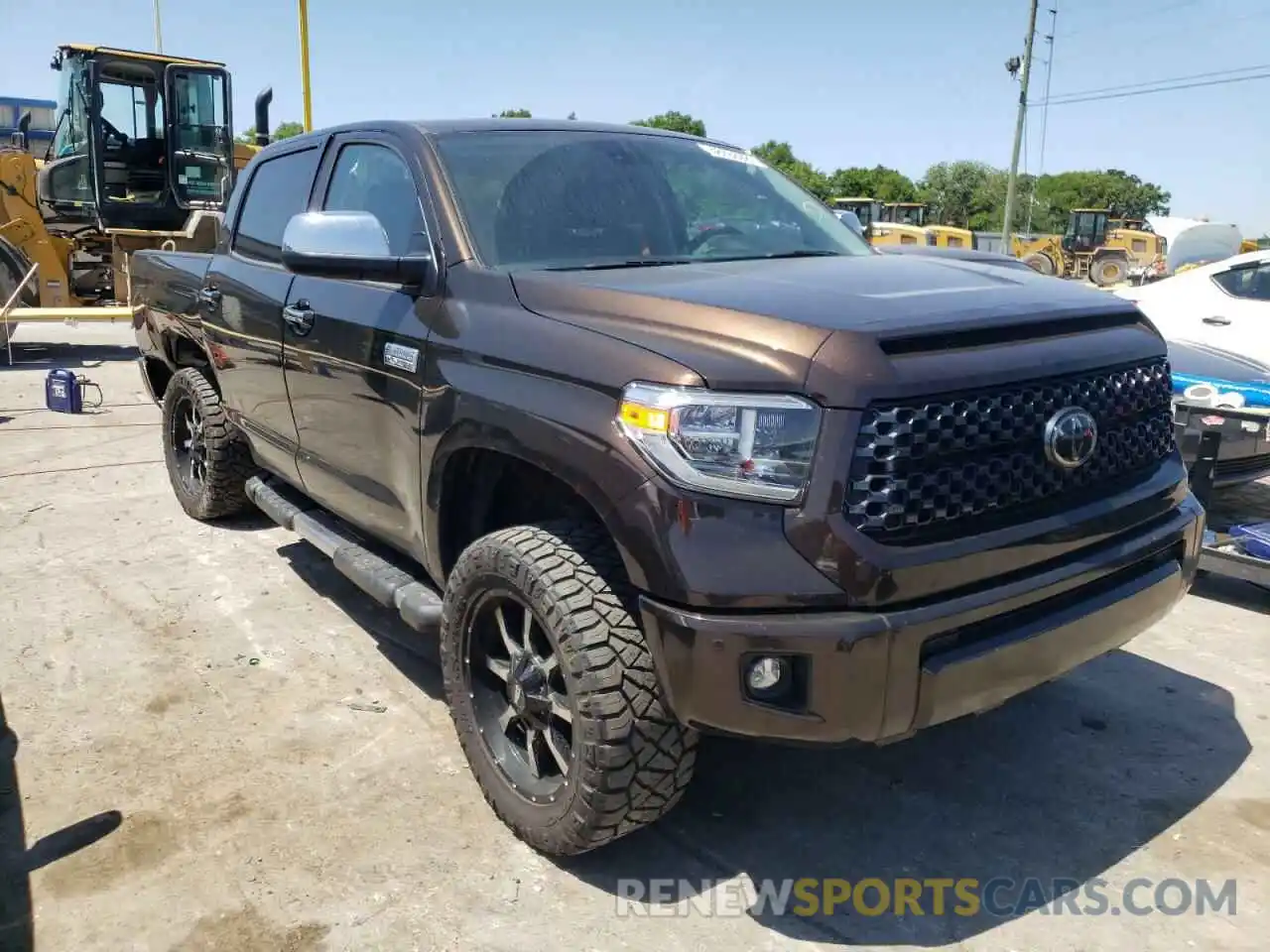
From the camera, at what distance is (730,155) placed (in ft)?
13.6

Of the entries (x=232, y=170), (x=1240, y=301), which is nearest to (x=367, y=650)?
(x=1240, y=301)

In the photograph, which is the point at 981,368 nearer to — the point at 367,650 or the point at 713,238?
the point at 713,238

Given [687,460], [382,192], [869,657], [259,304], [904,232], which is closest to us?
[869,657]

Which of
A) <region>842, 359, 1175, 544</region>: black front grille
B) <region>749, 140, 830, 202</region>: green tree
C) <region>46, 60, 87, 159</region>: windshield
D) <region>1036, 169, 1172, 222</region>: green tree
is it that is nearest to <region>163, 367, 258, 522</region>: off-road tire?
<region>842, 359, 1175, 544</region>: black front grille

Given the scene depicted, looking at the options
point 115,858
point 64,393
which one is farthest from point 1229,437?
point 64,393

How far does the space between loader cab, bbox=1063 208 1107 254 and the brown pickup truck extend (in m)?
37.1

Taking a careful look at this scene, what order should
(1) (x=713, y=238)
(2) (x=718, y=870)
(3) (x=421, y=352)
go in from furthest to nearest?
(1) (x=713, y=238), (3) (x=421, y=352), (2) (x=718, y=870)

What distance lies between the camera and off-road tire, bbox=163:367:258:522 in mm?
5352

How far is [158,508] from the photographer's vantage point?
244 inches

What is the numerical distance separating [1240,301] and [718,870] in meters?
5.79

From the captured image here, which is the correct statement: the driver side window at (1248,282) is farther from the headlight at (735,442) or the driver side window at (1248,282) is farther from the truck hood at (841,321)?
the headlight at (735,442)

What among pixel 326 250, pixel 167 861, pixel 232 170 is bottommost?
pixel 167 861

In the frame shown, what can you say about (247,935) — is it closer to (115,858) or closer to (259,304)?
(115,858)

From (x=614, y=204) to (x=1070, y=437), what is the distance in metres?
1.68
